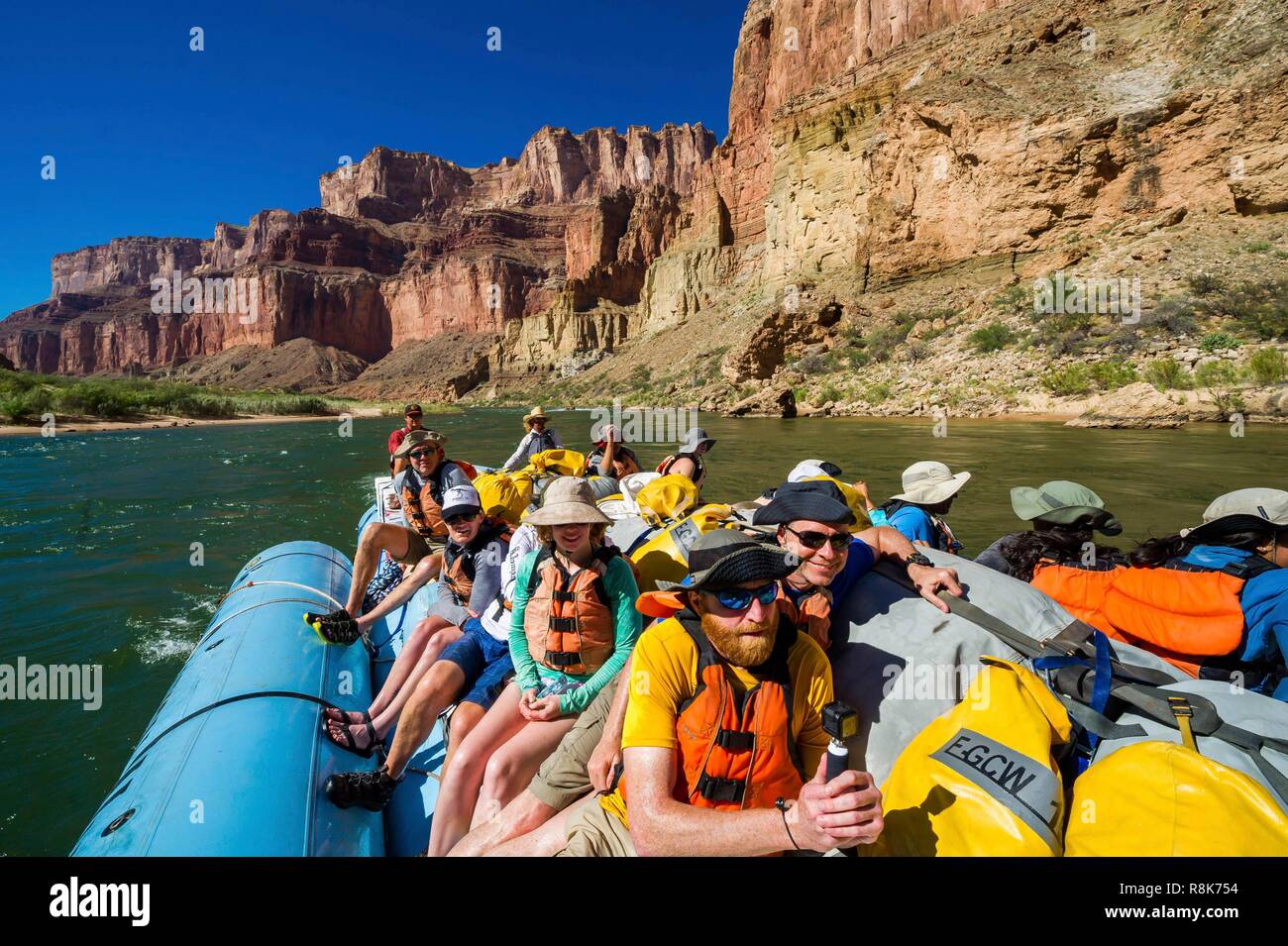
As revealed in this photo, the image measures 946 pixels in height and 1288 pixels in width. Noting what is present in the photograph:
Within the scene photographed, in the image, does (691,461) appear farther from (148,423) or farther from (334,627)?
(148,423)

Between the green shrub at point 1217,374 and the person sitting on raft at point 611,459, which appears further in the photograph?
the green shrub at point 1217,374

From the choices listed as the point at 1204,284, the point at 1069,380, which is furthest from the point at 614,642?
the point at 1204,284

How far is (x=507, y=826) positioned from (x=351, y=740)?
1388mm

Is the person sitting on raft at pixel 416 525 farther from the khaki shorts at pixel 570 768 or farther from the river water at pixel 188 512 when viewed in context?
the khaki shorts at pixel 570 768

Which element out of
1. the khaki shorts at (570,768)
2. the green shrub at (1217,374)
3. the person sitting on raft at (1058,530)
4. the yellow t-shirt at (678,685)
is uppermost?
the green shrub at (1217,374)

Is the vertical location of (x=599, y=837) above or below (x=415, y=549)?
below

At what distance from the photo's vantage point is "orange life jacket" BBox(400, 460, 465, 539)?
5359mm

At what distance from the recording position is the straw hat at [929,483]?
3807mm

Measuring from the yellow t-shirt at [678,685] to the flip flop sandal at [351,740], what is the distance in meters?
2.18

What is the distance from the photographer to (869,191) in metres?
40.6

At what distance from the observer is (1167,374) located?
57.0 ft

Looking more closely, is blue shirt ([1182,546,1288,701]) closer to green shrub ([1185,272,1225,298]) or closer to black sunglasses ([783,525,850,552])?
black sunglasses ([783,525,850,552])

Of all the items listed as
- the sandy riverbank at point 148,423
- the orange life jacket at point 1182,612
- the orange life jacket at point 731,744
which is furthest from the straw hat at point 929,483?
the sandy riverbank at point 148,423
